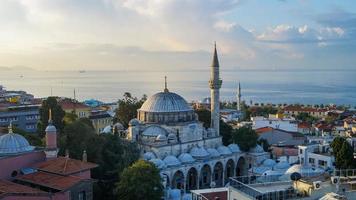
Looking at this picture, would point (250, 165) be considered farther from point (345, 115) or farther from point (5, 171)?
point (345, 115)

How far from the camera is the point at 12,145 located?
62.4ft

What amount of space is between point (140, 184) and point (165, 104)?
10749 millimetres

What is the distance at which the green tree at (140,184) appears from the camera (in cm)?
1839

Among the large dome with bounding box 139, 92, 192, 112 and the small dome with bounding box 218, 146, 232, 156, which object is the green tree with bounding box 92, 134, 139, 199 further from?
the small dome with bounding box 218, 146, 232, 156

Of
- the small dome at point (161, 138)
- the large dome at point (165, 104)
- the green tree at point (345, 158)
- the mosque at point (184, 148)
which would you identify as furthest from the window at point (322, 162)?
the small dome at point (161, 138)

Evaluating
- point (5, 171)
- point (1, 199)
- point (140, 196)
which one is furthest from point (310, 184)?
point (5, 171)

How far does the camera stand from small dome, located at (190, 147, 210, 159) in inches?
1049

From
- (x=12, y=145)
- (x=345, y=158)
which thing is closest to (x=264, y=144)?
(x=345, y=158)

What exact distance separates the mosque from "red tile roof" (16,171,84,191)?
7.48 metres

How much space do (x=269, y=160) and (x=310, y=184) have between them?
16186 millimetres

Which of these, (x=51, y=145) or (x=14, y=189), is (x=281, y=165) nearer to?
(x=51, y=145)

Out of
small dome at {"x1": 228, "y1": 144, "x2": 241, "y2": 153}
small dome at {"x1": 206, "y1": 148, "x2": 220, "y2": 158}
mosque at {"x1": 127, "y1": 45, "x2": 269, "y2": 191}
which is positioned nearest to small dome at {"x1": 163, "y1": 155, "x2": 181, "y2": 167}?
mosque at {"x1": 127, "y1": 45, "x2": 269, "y2": 191}

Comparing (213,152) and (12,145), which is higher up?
(12,145)

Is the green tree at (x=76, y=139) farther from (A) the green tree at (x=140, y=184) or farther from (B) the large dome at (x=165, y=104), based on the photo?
(B) the large dome at (x=165, y=104)
